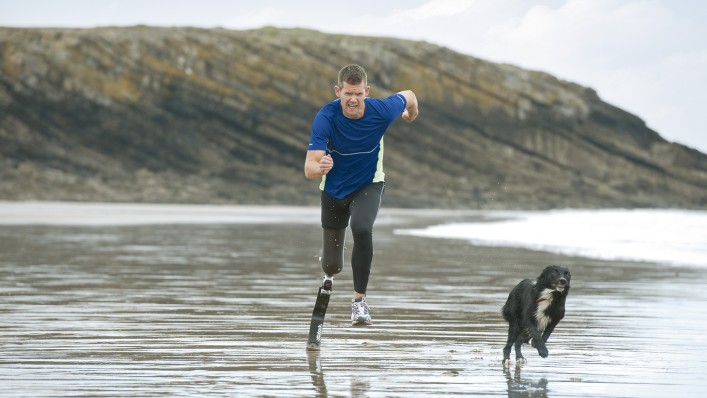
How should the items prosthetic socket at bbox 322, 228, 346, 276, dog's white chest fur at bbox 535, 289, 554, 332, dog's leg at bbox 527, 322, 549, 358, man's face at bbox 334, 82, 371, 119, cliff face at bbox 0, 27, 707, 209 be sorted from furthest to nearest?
cliff face at bbox 0, 27, 707, 209 < prosthetic socket at bbox 322, 228, 346, 276 < man's face at bbox 334, 82, 371, 119 < dog's white chest fur at bbox 535, 289, 554, 332 < dog's leg at bbox 527, 322, 549, 358

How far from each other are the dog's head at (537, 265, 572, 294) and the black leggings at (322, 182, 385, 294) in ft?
4.21

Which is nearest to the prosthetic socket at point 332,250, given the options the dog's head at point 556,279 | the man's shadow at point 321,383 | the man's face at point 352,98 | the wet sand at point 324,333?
the wet sand at point 324,333

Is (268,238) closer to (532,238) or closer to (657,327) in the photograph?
(532,238)

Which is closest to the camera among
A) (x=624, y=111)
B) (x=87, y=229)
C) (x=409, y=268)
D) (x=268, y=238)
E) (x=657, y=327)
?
(x=657, y=327)

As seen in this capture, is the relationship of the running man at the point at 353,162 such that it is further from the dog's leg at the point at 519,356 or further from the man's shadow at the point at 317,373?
the dog's leg at the point at 519,356

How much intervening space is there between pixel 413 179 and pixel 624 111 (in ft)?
81.0

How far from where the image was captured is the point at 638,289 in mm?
13016

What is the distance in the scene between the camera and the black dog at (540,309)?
7273mm

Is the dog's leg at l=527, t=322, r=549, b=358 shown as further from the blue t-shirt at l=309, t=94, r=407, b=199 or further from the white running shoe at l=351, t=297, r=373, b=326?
the blue t-shirt at l=309, t=94, r=407, b=199

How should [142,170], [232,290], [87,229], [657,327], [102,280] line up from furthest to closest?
[142,170] → [87,229] → [102,280] → [232,290] → [657,327]

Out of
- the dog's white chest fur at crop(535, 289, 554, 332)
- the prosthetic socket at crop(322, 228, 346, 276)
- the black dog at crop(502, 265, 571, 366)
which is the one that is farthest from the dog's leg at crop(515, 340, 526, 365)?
the prosthetic socket at crop(322, 228, 346, 276)

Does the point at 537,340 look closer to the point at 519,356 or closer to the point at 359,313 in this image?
the point at 519,356

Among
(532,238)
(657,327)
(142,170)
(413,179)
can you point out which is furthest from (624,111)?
(657,327)

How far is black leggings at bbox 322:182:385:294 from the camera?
811cm
